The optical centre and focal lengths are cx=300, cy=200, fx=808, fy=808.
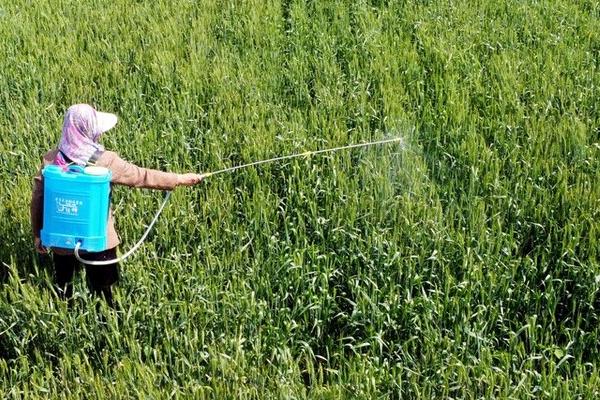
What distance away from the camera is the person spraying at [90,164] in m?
2.97

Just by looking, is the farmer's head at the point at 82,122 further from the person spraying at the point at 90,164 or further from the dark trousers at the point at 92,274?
the dark trousers at the point at 92,274

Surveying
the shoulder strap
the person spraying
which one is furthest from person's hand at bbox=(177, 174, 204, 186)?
the shoulder strap

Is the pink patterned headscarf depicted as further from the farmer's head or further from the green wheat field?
the green wheat field

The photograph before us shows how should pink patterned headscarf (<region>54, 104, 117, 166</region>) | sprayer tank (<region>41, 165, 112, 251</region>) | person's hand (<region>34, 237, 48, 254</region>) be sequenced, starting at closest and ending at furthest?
sprayer tank (<region>41, 165, 112, 251</region>) → pink patterned headscarf (<region>54, 104, 117, 166</region>) → person's hand (<region>34, 237, 48, 254</region>)

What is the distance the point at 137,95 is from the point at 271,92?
0.78 metres

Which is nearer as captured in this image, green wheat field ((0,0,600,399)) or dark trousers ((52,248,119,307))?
green wheat field ((0,0,600,399))

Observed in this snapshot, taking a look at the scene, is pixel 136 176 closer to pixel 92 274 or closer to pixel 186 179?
pixel 186 179

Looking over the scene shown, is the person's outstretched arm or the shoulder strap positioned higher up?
the shoulder strap

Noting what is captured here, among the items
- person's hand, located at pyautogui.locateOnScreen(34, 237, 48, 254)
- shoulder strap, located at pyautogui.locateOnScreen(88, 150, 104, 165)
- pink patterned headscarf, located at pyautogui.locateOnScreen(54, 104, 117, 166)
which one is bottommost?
person's hand, located at pyautogui.locateOnScreen(34, 237, 48, 254)

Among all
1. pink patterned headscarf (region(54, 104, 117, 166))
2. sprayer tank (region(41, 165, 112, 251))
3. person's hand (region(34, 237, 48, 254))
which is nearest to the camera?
sprayer tank (region(41, 165, 112, 251))

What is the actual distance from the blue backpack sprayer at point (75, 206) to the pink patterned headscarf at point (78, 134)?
0.09m

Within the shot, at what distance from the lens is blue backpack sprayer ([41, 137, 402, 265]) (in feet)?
9.37

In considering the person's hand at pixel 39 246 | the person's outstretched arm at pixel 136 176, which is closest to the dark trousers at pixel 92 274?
the person's hand at pixel 39 246

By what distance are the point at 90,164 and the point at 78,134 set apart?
0.39ft
